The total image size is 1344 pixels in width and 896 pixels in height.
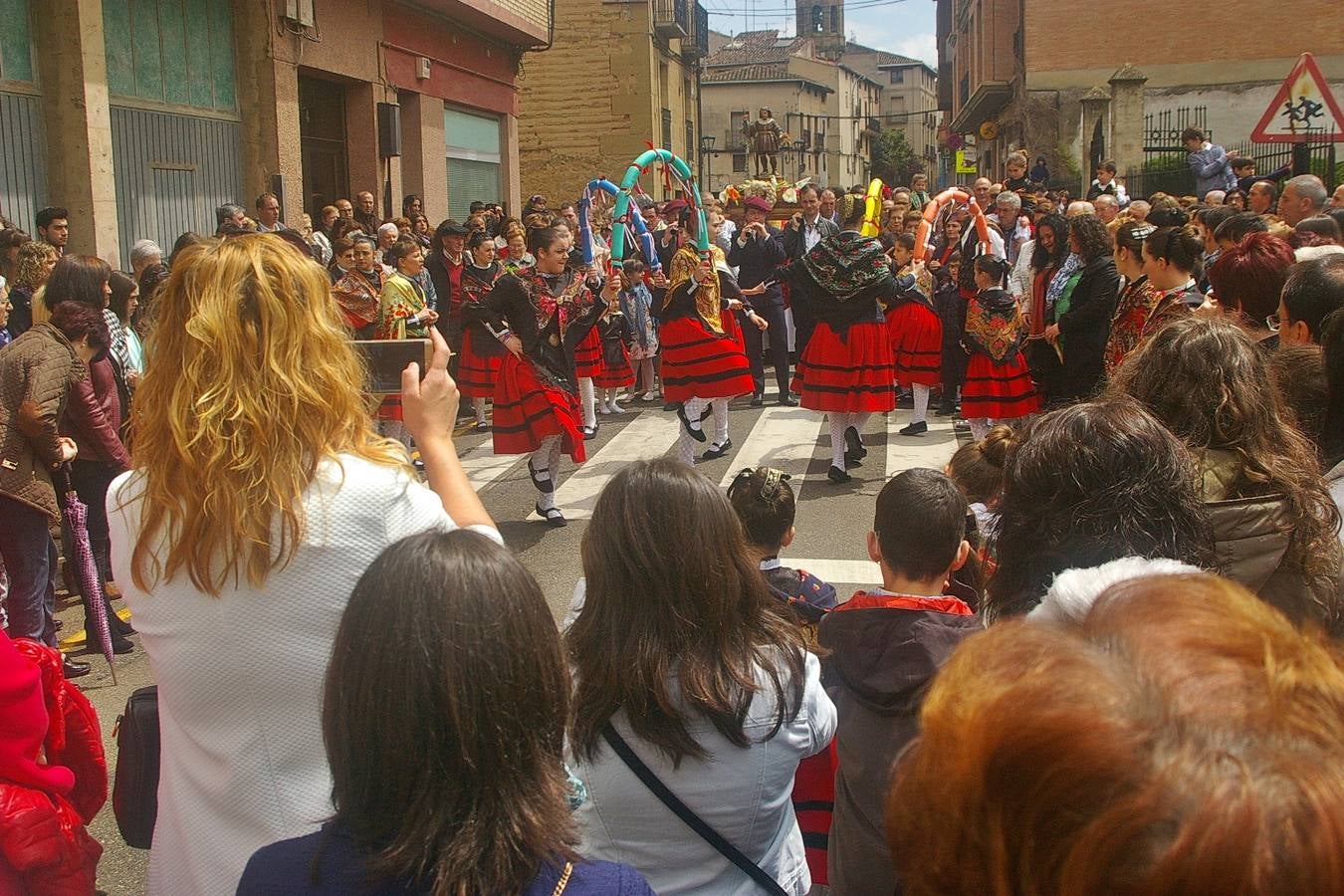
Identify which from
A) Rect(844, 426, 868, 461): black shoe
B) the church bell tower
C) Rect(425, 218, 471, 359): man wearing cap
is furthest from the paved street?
the church bell tower

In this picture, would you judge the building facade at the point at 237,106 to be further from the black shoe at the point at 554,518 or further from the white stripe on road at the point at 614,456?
the black shoe at the point at 554,518

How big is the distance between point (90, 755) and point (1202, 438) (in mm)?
2500

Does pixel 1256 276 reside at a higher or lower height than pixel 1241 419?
higher

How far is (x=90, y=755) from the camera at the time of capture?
2588mm


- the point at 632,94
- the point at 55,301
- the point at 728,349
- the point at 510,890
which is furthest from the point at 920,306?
the point at 632,94

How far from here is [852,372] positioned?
8398 mm

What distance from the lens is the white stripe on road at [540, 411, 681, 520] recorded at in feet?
26.2

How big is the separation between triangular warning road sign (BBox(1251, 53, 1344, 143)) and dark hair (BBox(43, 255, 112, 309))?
263 inches

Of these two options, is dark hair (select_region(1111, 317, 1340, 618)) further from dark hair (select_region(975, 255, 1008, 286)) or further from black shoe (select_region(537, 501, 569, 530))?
dark hair (select_region(975, 255, 1008, 286))

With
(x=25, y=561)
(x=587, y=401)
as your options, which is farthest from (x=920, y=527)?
(x=587, y=401)

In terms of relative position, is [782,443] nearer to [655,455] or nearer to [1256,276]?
[655,455]

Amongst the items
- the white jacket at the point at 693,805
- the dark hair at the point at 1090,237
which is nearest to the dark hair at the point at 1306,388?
the white jacket at the point at 693,805

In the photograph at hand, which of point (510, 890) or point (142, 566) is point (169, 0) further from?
point (510, 890)

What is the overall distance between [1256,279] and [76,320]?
454 cm
